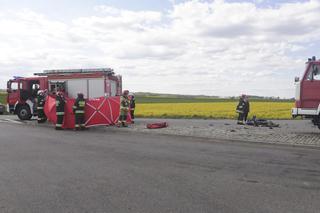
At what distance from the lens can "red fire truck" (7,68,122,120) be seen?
21.8m

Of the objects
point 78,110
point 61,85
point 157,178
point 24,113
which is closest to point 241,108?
point 78,110

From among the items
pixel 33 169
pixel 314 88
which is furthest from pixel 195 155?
pixel 314 88

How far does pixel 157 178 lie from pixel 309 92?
919cm

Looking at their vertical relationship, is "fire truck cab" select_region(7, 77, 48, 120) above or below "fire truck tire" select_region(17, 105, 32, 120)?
above

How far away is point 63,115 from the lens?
57.3 ft

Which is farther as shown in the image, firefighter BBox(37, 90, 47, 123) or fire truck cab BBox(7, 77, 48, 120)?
fire truck cab BBox(7, 77, 48, 120)

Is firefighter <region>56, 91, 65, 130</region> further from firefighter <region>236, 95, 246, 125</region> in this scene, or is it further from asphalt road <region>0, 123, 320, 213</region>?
firefighter <region>236, 95, 246, 125</region>

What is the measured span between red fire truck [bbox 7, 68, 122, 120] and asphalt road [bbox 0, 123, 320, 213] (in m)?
9.99

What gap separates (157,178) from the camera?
7246 mm

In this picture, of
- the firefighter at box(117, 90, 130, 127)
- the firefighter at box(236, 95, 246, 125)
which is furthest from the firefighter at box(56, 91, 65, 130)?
the firefighter at box(236, 95, 246, 125)

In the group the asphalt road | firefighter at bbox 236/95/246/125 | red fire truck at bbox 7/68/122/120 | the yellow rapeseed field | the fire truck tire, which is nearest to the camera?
the asphalt road

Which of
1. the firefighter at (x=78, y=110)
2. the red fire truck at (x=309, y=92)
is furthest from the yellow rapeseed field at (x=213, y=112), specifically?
the firefighter at (x=78, y=110)

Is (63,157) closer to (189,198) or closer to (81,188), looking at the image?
(81,188)

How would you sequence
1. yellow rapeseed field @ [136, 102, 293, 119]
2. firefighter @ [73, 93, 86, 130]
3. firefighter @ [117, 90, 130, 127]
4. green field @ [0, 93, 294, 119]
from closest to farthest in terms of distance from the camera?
firefighter @ [73, 93, 86, 130], firefighter @ [117, 90, 130, 127], yellow rapeseed field @ [136, 102, 293, 119], green field @ [0, 93, 294, 119]
